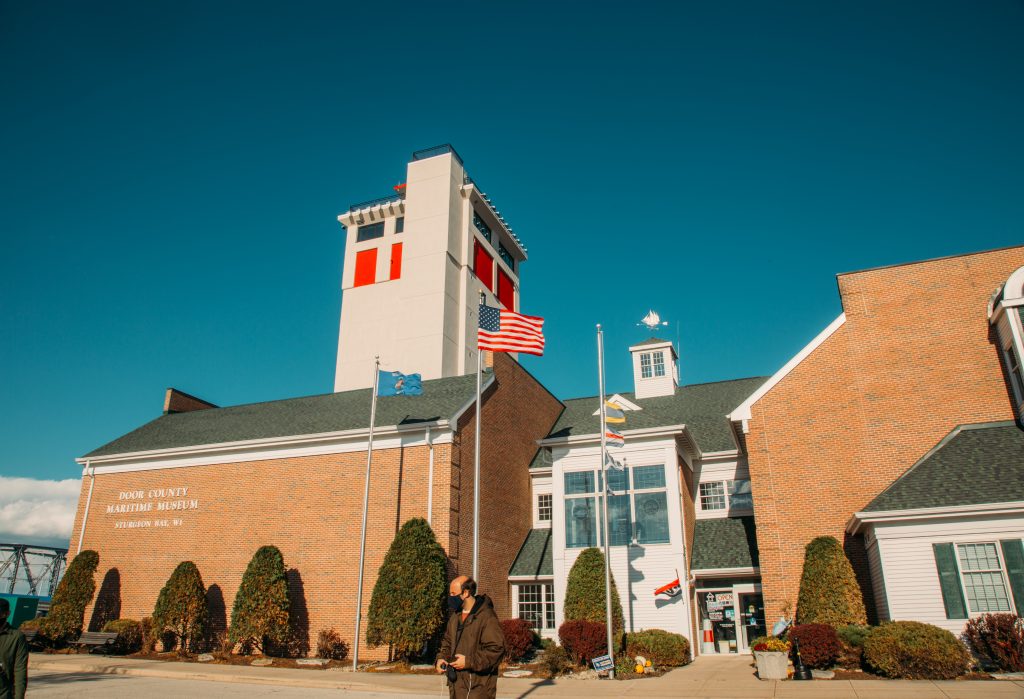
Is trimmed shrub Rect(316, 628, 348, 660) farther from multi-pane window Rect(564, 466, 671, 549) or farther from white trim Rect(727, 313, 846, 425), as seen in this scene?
white trim Rect(727, 313, 846, 425)

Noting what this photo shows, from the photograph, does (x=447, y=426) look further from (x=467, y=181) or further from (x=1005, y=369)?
(x=467, y=181)

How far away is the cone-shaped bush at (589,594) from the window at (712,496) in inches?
241

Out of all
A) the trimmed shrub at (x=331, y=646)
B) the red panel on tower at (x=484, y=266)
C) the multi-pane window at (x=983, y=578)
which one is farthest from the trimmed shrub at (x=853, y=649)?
the red panel on tower at (x=484, y=266)

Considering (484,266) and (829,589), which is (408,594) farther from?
(484,266)

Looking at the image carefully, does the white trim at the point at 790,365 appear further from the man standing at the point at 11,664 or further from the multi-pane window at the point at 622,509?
the man standing at the point at 11,664

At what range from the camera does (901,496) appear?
60.5 feet

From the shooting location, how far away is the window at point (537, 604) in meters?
24.5

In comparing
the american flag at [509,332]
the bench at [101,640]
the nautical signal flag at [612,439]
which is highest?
the american flag at [509,332]

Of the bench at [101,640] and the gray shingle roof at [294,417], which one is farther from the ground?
the gray shingle roof at [294,417]

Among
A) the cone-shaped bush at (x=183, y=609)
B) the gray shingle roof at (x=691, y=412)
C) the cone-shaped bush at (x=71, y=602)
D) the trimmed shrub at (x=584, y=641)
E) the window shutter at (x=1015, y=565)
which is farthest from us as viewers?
the gray shingle roof at (x=691, y=412)

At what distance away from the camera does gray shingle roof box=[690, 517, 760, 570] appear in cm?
2304

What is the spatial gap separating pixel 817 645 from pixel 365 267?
1770 inches

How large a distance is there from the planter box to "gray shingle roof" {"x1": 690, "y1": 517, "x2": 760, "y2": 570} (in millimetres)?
6242

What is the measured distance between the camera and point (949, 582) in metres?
17.2
